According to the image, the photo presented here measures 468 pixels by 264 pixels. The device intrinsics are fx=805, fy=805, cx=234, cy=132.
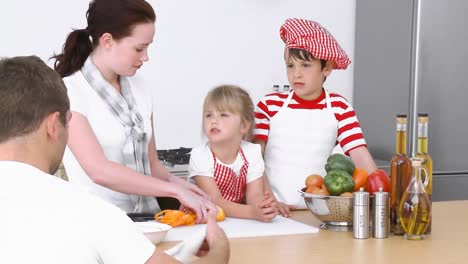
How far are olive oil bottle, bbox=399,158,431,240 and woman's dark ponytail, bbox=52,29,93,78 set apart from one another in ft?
3.37

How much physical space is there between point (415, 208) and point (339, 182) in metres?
0.21

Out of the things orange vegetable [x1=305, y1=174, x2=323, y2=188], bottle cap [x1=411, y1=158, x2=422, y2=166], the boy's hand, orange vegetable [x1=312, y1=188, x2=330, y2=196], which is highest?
bottle cap [x1=411, y1=158, x2=422, y2=166]

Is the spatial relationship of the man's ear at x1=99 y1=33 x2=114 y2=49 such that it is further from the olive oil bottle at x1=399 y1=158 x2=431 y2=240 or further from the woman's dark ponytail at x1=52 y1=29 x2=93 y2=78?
the olive oil bottle at x1=399 y1=158 x2=431 y2=240

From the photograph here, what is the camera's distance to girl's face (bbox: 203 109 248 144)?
2453mm

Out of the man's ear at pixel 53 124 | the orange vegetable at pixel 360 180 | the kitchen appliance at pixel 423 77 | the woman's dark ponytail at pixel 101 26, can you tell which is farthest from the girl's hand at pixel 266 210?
the kitchen appliance at pixel 423 77

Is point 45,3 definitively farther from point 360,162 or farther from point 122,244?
point 122,244

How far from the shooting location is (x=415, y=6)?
3.84m

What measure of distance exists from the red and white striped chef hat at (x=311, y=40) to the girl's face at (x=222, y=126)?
0.34m

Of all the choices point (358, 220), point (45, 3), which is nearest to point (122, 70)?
point (358, 220)

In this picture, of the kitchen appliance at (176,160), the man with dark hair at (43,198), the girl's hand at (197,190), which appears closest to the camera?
the man with dark hair at (43,198)

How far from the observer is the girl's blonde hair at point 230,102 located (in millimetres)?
2473

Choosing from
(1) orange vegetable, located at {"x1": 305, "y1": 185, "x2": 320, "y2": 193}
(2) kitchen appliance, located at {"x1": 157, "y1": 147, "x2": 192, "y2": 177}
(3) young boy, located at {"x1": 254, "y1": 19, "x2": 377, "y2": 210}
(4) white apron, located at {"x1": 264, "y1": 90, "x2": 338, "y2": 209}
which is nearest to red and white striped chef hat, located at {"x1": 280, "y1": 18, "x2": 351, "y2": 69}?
(3) young boy, located at {"x1": 254, "y1": 19, "x2": 377, "y2": 210}

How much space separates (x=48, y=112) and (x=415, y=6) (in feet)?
9.37

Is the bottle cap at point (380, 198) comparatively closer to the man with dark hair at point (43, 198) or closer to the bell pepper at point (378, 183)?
the bell pepper at point (378, 183)
